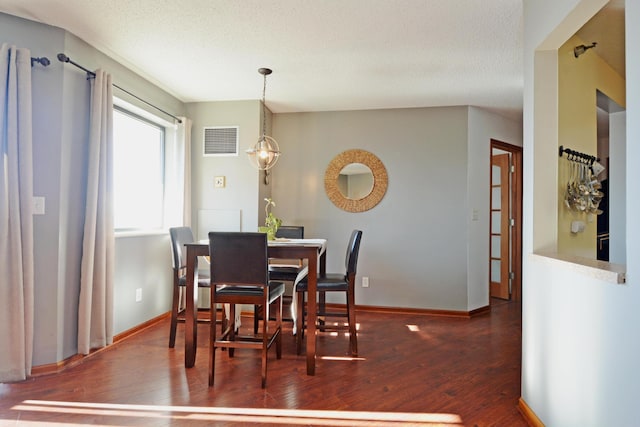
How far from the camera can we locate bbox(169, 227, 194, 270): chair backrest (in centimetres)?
307

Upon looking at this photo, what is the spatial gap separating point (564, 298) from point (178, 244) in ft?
8.87

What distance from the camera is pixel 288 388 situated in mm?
2336

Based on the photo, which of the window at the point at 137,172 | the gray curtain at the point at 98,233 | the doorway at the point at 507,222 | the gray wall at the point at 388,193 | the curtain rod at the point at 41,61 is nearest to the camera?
the curtain rod at the point at 41,61

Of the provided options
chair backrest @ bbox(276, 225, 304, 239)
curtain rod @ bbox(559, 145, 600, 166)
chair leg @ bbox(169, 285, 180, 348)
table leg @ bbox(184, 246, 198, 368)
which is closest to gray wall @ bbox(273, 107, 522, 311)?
chair backrest @ bbox(276, 225, 304, 239)

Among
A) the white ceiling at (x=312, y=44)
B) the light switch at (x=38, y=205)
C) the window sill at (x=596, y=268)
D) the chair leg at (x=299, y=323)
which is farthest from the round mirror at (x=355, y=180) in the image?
the light switch at (x=38, y=205)

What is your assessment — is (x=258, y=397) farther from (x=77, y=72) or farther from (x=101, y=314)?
(x=77, y=72)

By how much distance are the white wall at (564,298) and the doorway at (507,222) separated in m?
2.91

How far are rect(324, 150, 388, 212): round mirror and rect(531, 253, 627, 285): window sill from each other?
8.55ft

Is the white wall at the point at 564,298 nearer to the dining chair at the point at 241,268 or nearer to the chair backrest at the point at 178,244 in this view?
the dining chair at the point at 241,268

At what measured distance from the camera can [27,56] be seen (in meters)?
2.38

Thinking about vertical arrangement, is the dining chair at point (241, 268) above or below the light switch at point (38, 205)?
below

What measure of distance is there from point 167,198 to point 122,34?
1.76m

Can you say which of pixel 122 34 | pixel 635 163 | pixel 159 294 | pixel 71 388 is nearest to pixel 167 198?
pixel 159 294

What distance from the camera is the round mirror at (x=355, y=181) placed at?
14.3ft
